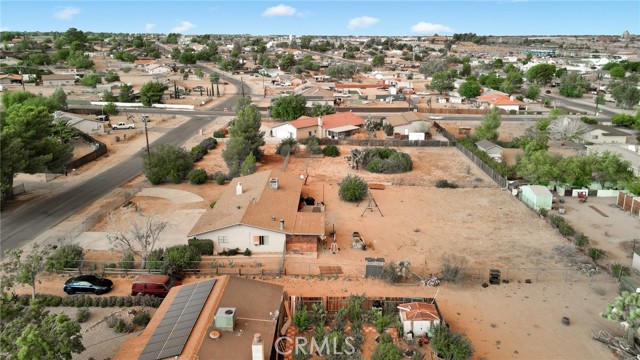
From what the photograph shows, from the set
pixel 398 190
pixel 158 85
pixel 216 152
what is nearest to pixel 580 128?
pixel 398 190

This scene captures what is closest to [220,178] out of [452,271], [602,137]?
[452,271]

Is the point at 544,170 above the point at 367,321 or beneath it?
above

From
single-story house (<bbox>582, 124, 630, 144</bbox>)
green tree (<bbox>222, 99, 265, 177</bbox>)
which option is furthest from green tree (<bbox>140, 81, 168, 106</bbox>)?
single-story house (<bbox>582, 124, 630, 144</bbox>)

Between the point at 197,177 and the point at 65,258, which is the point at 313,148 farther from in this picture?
the point at 65,258

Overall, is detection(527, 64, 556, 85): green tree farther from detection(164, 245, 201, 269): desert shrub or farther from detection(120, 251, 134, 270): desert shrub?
detection(120, 251, 134, 270): desert shrub

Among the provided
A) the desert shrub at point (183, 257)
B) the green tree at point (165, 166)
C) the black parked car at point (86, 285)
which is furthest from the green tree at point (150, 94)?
the black parked car at point (86, 285)

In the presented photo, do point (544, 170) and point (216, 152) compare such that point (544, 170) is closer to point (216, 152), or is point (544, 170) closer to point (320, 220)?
point (320, 220)

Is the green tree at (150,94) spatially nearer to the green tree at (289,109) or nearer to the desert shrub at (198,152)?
the green tree at (289,109)
